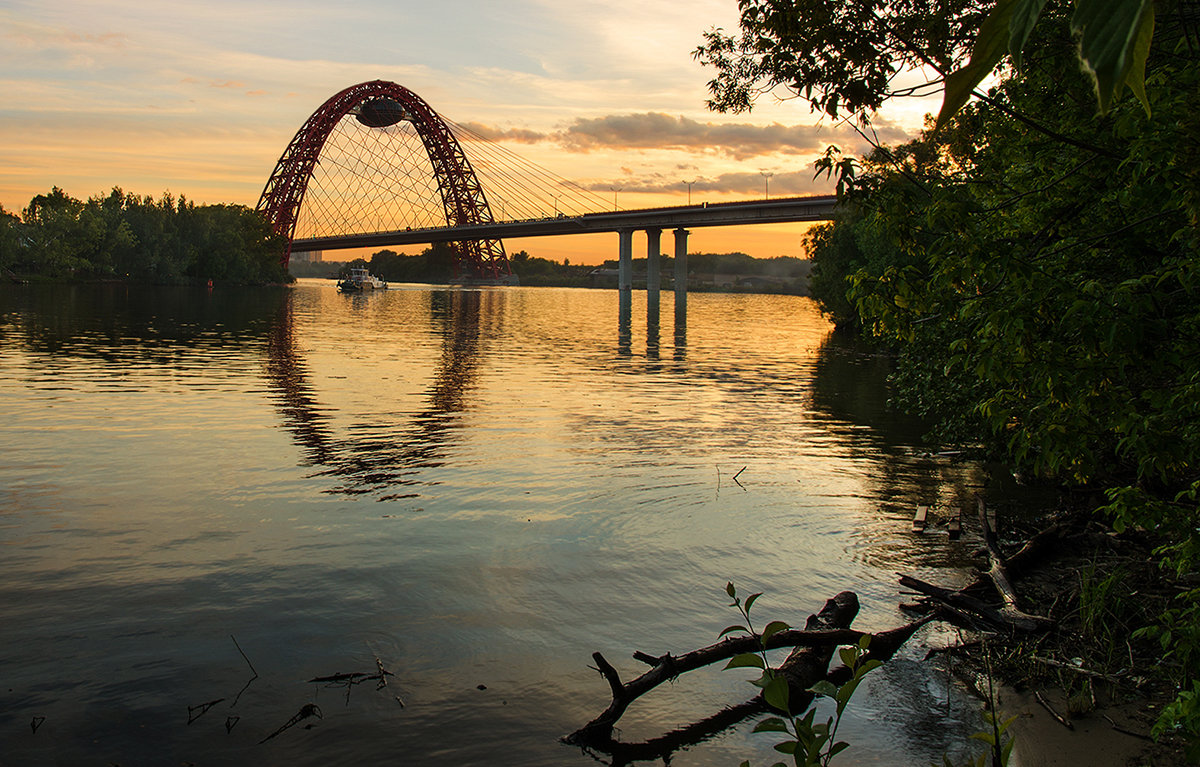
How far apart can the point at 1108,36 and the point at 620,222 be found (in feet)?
432

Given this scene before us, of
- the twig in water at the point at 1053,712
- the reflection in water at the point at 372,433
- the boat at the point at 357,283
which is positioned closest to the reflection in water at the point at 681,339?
the reflection in water at the point at 372,433

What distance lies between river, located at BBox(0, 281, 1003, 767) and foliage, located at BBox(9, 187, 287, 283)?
366 feet

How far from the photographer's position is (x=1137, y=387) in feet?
29.3

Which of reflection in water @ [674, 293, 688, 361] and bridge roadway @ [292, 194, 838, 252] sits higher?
bridge roadway @ [292, 194, 838, 252]

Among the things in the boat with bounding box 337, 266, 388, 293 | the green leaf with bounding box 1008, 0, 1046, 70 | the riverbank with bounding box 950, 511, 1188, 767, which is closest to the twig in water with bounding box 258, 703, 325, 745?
the riverbank with bounding box 950, 511, 1188, 767

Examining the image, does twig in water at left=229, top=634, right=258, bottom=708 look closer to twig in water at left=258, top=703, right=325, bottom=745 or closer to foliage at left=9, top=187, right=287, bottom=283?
twig in water at left=258, top=703, right=325, bottom=745

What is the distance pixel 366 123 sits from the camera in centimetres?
14512

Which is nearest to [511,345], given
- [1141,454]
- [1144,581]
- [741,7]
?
[741,7]

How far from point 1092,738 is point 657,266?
123 m

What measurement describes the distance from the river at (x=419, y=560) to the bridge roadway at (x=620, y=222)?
7940 cm

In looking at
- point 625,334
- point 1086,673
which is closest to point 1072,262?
point 1086,673

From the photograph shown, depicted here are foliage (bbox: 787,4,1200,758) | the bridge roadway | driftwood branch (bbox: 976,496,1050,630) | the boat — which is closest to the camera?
foliage (bbox: 787,4,1200,758)

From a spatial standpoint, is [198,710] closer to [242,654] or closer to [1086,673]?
[242,654]

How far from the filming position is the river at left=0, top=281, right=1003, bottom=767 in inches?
293
